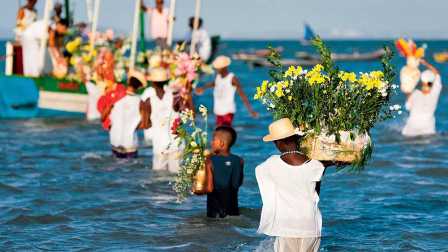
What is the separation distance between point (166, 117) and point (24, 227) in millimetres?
3012

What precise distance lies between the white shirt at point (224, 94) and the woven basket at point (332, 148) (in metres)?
8.50

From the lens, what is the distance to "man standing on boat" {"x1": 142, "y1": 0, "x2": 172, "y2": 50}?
27275 mm

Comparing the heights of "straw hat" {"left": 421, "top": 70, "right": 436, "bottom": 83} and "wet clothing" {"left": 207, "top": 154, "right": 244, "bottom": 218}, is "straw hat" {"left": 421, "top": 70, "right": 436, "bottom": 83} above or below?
above

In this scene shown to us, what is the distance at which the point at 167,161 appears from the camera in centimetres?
1505

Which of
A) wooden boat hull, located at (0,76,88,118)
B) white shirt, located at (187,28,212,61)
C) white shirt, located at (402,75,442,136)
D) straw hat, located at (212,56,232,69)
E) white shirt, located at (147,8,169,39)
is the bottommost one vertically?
wooden boat hull, located at (0,76,88,118)

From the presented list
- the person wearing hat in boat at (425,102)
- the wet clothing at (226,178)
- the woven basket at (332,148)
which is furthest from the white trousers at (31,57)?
the woven basket at (332,148)

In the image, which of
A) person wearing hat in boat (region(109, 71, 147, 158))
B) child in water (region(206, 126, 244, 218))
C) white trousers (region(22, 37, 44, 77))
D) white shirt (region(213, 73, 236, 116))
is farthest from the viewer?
white trousers (region(22, 37, 44, 77))

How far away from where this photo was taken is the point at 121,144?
631 inches

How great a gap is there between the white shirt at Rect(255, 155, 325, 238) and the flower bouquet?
1.32ft

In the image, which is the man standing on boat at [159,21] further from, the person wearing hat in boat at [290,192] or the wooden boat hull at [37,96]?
the person wearing hat in boat at [290,192]

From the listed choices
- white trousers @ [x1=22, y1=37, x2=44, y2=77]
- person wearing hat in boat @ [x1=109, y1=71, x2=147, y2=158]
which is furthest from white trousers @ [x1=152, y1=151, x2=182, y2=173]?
white trousers @ [x1=22, y1=37, x2=44, y2=77]

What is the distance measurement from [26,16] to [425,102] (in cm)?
1091

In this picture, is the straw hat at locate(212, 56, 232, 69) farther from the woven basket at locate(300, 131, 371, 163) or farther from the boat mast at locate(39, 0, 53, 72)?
the boat mast at locate(39, 0, 53, 72)

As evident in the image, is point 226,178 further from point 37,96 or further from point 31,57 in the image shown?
point 31,57
